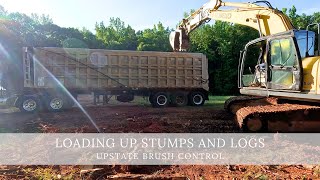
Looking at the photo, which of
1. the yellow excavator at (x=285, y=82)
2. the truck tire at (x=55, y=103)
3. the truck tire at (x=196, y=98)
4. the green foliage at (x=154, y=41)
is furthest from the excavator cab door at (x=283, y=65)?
the green foliage at (x=154, y=41)

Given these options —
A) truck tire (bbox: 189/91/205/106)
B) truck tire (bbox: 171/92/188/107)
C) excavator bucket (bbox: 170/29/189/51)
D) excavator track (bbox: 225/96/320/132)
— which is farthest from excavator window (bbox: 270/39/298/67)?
truck tire (bbox: 189/91/205/106)

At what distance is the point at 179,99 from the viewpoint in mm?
16906

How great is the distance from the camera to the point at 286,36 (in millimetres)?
7371

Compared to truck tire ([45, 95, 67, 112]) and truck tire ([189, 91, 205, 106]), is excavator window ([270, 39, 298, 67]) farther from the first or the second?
truck tire ([45, 95, 67, 112])

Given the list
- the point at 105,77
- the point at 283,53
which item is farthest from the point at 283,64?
the point at 105,77

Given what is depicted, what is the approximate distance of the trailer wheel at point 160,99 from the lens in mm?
16494

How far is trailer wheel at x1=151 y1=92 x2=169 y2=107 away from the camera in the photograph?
1649cm

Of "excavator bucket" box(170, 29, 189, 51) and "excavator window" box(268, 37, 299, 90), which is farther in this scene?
"excavator bucket" box(170, 29, 189, 51)

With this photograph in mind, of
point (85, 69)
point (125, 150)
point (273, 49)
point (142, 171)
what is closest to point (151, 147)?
point (125, 150)

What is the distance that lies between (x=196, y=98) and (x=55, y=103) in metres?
7.55

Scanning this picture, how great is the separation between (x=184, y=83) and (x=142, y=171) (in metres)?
12.1

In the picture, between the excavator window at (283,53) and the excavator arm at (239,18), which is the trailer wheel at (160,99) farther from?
the excavator window at (283,53)

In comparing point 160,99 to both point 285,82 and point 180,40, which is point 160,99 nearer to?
point 180,40

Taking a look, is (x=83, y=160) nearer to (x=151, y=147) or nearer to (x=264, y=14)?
(x=151, y=147)
